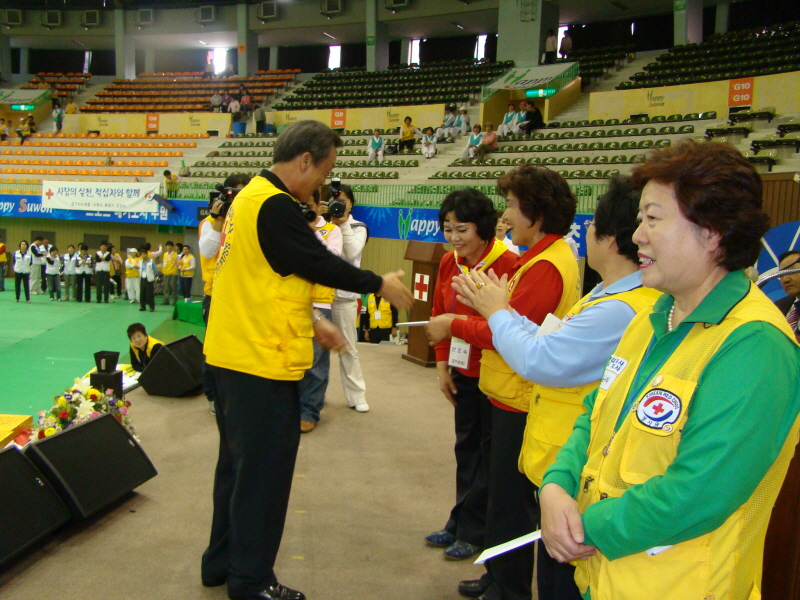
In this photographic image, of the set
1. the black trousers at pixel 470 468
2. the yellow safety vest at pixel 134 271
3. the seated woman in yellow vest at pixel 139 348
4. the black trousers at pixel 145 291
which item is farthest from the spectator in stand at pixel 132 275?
the black trousers at pixel 470 468

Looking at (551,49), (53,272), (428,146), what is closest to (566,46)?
(551,49)

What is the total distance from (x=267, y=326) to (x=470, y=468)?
119 cm

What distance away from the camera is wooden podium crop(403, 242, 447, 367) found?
6.15m

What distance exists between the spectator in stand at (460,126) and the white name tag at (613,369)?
14.7 m

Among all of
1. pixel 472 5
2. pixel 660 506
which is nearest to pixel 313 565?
pixel 660 506

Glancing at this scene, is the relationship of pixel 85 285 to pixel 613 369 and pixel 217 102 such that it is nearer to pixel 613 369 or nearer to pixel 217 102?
pixel 217 102

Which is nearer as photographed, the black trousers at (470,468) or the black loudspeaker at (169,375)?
the black trousers at (470,468)

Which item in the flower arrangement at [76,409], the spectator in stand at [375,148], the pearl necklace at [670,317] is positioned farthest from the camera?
the spectator in stand at [375,148]

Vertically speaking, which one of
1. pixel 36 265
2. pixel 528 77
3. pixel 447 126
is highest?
pixel 528 77

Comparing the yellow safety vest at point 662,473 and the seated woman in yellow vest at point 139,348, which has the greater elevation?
the yellow safety vest at point 662,473

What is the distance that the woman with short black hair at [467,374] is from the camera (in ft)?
8.31

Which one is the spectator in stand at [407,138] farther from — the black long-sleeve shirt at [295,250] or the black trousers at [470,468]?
the black long-sleeve shirt at [295,250]

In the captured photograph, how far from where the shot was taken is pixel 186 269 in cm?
1364

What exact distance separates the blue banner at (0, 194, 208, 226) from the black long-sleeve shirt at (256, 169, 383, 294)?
43.9 feet
